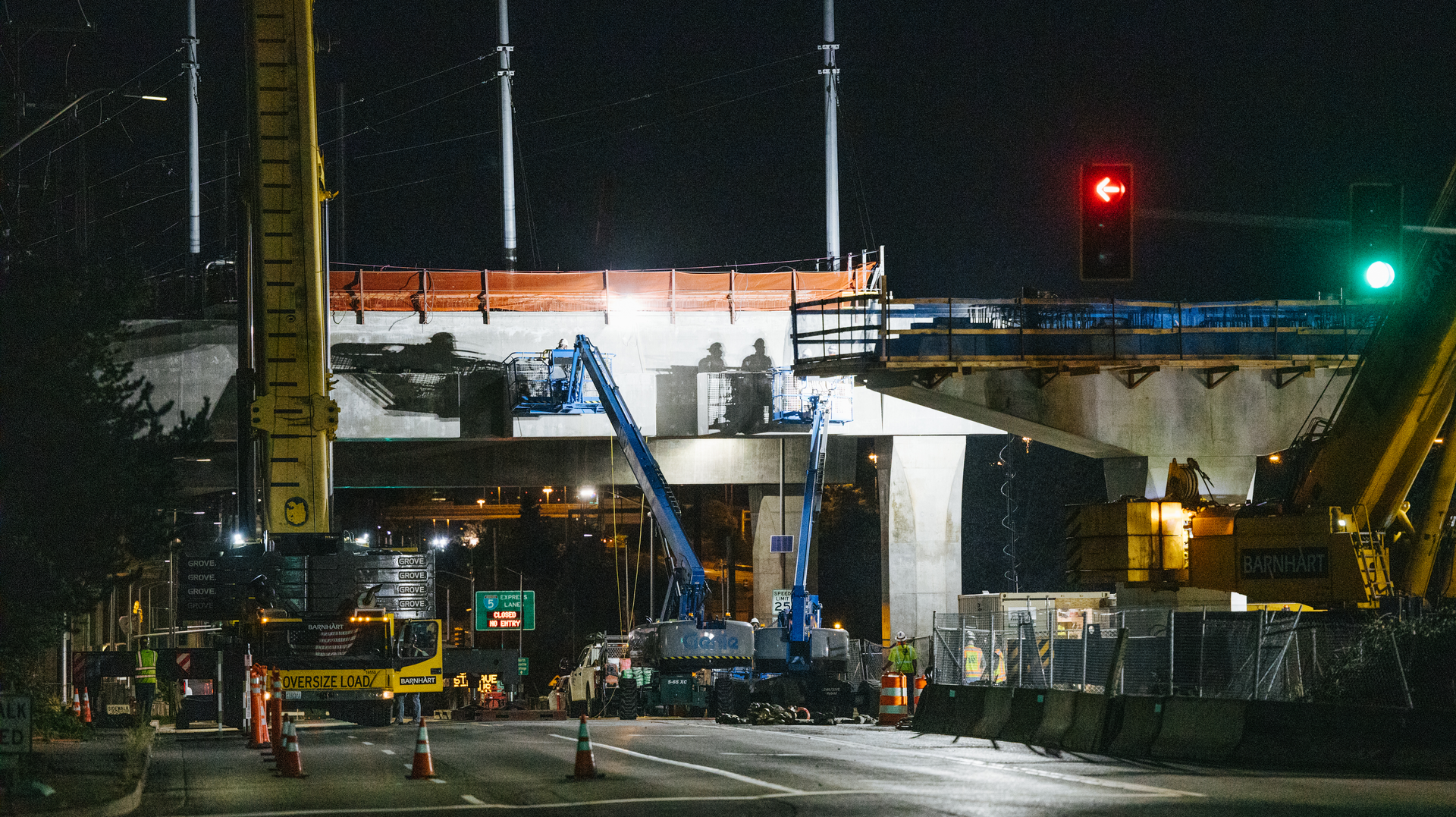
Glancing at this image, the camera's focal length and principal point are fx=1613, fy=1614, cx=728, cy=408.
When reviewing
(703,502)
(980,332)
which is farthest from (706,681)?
(703,502)

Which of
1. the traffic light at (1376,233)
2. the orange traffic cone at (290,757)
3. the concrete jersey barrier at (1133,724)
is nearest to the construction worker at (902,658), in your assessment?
the concrete jersey barrier at (1133,724)

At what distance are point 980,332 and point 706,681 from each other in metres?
11.7

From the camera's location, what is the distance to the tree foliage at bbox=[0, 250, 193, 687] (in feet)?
77.2

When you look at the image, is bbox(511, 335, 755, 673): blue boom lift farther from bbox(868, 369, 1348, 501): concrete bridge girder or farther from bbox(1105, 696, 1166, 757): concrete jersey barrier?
bbox(1105, 696, 1166, 757): concrete jersey barrier

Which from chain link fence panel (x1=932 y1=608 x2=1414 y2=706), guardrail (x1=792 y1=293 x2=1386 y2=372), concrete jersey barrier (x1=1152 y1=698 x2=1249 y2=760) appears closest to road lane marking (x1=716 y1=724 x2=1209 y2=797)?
concrete jersey barrier (x1=1152 y1=698 x2=1249 y2=760)

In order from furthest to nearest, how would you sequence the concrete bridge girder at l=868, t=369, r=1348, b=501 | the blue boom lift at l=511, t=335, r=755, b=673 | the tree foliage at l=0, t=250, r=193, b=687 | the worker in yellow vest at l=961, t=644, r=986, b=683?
the blue boom lift at l=511, t=335, r=755, b=673 → the concrete bridge girder at l=868, t=369, r=1348, b=501 → the worker in yellow vest at l=961, t=644, r=986, b=683 → the tree foliage at l=0, t=250, r=193, b=687

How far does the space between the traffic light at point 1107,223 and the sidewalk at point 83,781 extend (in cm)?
1131

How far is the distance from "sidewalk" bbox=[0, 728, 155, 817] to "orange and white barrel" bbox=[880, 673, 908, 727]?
12615 mm

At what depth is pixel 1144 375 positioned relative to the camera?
107 ft

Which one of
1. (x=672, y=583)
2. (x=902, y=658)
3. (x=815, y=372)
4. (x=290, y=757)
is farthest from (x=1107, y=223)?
(x=672, y=583)

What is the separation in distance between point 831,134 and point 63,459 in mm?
27494

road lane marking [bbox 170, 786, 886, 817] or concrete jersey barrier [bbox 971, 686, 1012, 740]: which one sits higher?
road lane marking [bbox 170, 786, 886, 817]

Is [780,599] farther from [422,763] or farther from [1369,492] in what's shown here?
[422,763]

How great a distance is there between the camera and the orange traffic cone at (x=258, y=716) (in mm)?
24078
